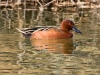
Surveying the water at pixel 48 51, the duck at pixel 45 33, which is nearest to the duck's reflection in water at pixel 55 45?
the water at pixel 48 51

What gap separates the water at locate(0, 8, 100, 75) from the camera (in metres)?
7.91

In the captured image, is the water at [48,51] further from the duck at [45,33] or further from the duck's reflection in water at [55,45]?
the duck at [45,33]

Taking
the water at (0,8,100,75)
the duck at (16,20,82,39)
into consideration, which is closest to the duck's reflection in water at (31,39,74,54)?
the water at (0,8,100,75)

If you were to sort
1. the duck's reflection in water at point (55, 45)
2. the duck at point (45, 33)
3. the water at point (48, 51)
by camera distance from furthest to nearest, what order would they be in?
the duck at point (45, 33) → the duck's reflection in water at point (55, 45) → the water at point (48, 51)

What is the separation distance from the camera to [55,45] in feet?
33.8

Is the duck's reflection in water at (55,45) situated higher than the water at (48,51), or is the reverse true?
the water at (48,51)

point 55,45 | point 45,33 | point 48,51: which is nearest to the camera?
point 48,51

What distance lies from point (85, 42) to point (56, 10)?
5.99 metres

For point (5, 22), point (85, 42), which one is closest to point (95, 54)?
point (85, 42)

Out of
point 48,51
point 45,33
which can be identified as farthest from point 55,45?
point 45,33

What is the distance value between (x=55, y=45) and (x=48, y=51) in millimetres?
834

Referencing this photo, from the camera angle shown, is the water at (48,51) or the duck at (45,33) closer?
the water at (48,51)

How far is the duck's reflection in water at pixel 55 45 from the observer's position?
382 inches

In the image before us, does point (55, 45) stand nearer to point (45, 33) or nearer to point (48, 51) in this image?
point (48, 51)
